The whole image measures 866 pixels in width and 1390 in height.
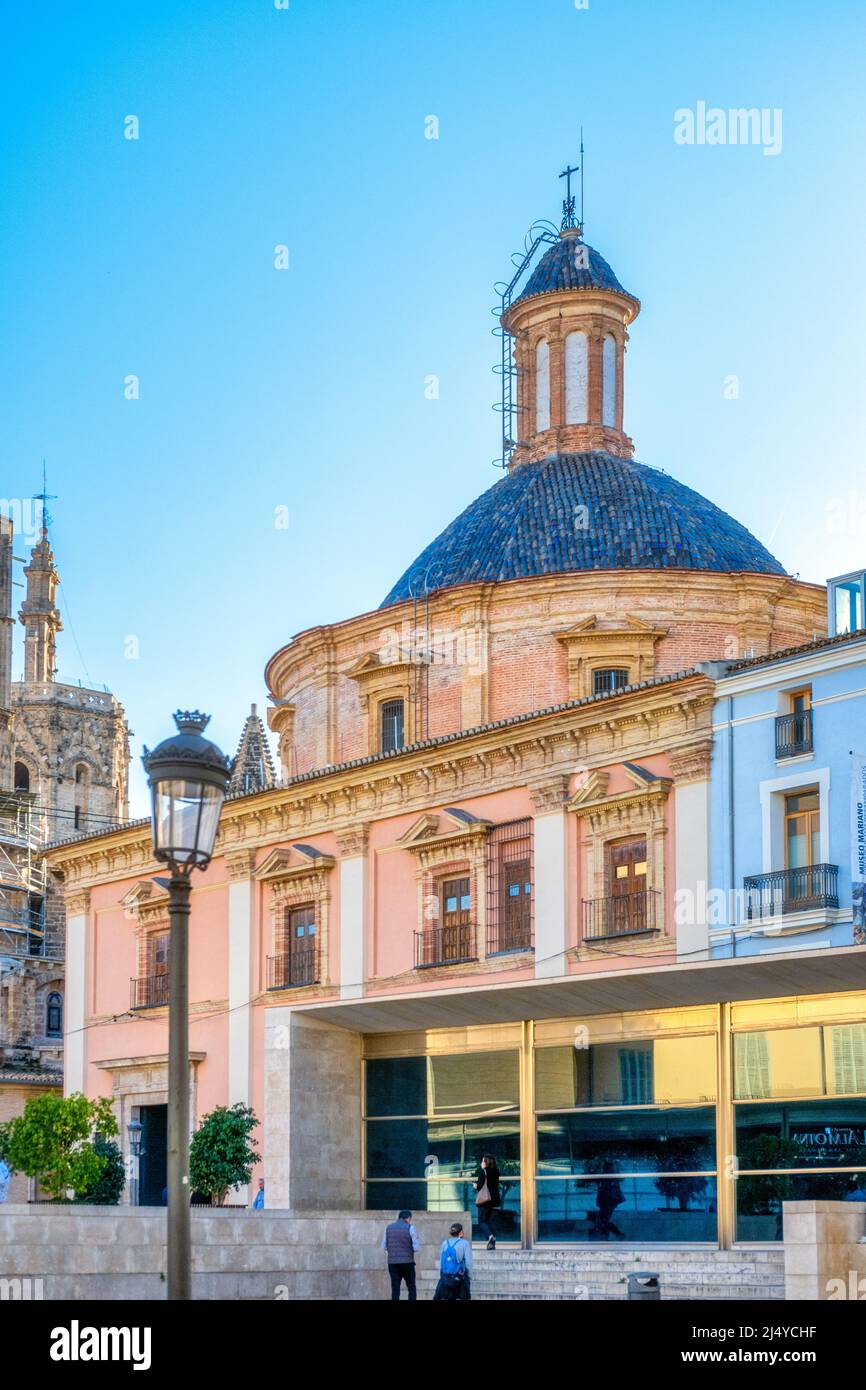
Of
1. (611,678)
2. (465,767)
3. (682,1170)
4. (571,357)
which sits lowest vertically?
(682,1170)

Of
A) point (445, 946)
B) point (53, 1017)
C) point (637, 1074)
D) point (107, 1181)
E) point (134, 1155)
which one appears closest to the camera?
point (637, 1074)

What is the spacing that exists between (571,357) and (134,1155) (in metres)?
18.3

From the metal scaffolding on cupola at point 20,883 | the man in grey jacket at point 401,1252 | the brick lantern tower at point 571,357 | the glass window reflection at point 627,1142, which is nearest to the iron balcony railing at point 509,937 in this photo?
the glass window reflection at point 627,1142

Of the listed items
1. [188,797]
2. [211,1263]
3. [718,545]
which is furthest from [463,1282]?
[718,545]

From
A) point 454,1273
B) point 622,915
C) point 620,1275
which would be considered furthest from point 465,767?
point 454,1273

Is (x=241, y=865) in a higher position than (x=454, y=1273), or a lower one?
higher

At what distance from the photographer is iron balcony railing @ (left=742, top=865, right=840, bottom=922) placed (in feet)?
84.6

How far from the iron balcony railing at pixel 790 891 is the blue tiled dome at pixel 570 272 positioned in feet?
61.2

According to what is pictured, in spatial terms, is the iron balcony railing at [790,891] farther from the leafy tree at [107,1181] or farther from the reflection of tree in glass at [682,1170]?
the leafy tree at [107,1181]

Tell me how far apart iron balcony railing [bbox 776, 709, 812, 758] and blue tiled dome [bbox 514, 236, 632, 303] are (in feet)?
56.8

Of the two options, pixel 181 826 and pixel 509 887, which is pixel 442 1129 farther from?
pixel 181 826

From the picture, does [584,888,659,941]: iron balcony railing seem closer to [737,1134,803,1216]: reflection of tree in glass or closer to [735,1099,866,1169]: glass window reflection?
[735,1099,866,1169]: glass window reflection

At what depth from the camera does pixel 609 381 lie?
42.2 m
